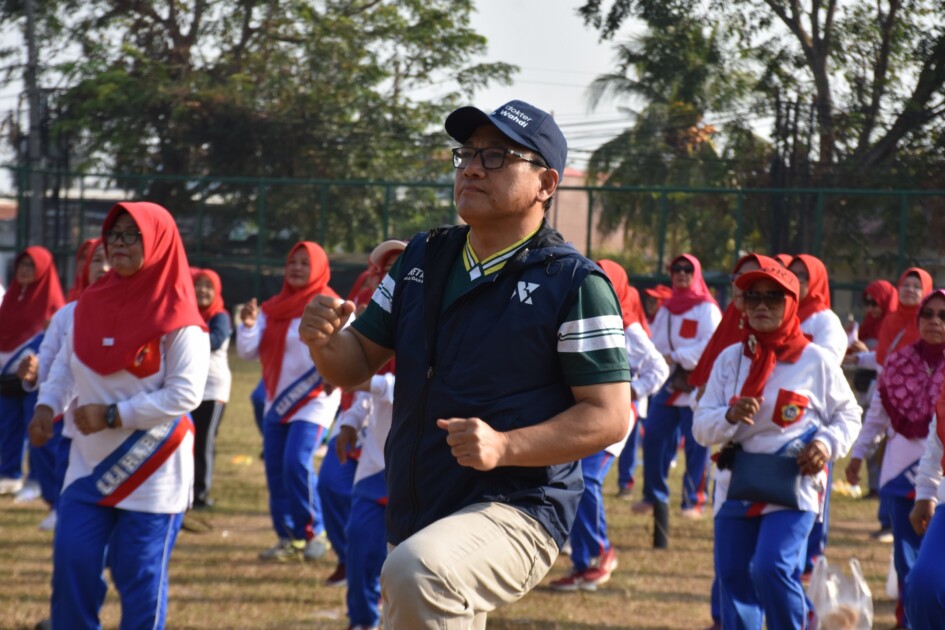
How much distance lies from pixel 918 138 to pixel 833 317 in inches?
558

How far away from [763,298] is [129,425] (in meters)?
2.77

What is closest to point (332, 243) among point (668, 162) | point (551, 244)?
point (668, 162)

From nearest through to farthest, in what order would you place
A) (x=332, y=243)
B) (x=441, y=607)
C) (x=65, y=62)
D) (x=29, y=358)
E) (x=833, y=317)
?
1. (x=441, y=607)
2. (x=29, y=358)
3. (x=833, y=317)
4. (x=332, y=243)
5. (x=65, y=62)

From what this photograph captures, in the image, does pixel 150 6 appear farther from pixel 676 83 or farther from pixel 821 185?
pixel 821 185

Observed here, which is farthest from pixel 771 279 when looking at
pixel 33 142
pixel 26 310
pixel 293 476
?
pixel 33 142

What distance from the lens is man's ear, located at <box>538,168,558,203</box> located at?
3324 mm

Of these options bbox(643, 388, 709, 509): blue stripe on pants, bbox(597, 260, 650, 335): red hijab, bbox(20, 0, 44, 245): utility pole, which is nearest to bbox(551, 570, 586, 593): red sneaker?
bbox(643, 388, 709, 509): blue stripe on pants

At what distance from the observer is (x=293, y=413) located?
805 cm

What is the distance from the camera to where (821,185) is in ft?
63.9

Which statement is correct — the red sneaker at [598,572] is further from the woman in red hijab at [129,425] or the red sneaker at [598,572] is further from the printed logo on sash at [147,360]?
the printed logo on sash at [147,360]

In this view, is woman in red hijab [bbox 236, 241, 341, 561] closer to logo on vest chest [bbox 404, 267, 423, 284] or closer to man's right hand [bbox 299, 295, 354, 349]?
logo on vest chest [bbox 404, 267, 423, 284]

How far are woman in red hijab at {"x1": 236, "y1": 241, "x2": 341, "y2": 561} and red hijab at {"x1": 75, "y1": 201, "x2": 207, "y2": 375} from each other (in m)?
2.60

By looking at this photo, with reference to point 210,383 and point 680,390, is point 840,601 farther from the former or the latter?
point 210,383

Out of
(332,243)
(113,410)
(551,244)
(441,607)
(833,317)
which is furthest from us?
(332,243)
